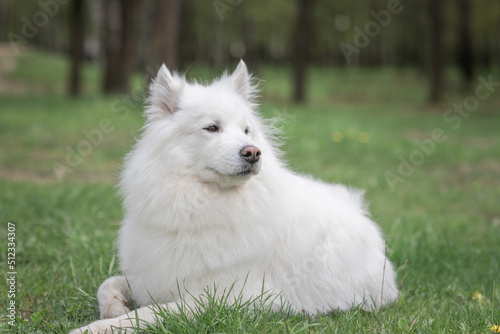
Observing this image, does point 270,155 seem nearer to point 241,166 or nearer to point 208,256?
point 241,166

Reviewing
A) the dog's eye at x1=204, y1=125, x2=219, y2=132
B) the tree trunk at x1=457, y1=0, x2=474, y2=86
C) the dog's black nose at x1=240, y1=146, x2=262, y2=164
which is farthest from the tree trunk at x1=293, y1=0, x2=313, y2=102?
the dog's black nose at x1=240, y1=146, x2=262, y2=164

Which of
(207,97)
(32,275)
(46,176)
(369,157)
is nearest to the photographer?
(207,97)

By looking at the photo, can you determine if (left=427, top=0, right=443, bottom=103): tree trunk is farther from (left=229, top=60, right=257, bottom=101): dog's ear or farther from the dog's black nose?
the dog's black nose

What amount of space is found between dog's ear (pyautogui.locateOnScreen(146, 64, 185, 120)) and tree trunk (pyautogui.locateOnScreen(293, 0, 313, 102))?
57.2 ft

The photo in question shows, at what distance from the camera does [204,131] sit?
9.66ft

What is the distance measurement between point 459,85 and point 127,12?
18697 mm

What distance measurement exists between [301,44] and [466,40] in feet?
36.1

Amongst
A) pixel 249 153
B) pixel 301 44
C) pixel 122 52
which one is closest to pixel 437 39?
pixel 301 44

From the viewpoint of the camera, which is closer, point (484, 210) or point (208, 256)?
point (208, 256)

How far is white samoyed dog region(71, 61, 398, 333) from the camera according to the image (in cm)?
289

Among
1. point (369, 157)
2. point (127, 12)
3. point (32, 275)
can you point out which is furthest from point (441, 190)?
point (127, 12)

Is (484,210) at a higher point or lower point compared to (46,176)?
higher

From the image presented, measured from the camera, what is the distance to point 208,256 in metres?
2.88

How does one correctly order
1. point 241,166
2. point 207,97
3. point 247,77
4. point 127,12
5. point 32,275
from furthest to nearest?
point 127,12
point 32,275
point 247,77
point 207,97
point 241,166
